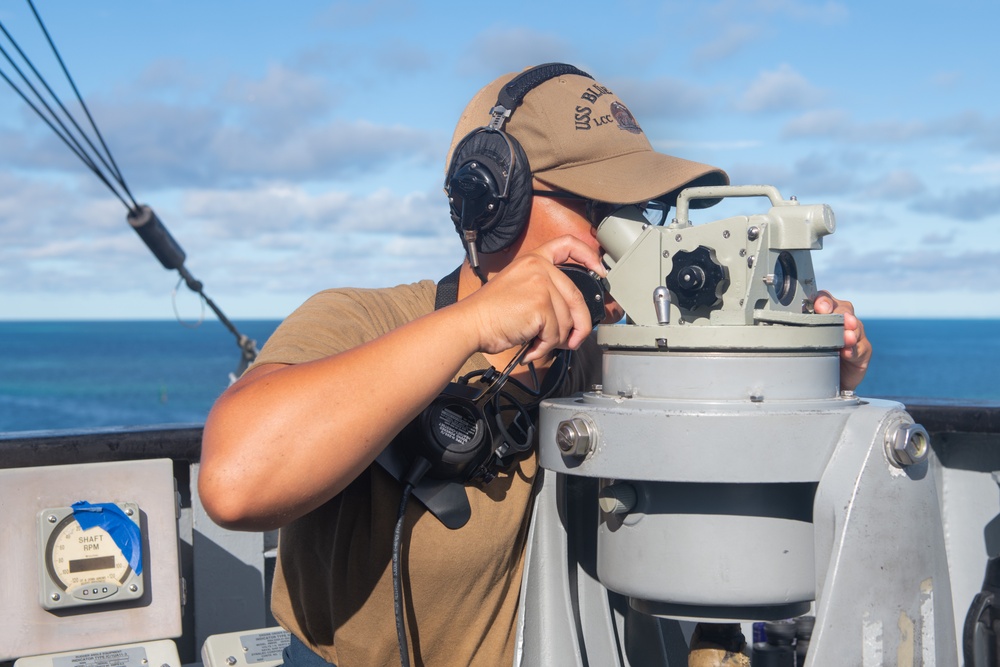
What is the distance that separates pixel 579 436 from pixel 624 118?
800 mm

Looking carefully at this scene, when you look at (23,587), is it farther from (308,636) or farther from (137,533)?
(308,636)

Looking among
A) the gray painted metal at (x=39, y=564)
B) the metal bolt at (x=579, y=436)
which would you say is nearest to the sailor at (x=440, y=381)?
the metal bolt at (x=579, y=436)

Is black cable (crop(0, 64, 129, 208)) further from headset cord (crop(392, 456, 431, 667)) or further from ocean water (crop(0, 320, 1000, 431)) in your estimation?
ocean water (crop(0, 320, 1000, 431))

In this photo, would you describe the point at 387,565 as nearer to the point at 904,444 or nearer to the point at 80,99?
the point at 904,444

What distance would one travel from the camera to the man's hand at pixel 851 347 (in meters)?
1.87

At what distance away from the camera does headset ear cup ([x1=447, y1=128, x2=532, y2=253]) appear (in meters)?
1.81

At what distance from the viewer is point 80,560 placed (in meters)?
2.30

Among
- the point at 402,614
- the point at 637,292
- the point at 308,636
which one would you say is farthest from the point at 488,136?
the point at 308,636

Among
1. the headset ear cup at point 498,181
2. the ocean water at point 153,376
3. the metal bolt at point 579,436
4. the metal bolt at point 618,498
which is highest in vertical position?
the headset ear cup at point 498,181

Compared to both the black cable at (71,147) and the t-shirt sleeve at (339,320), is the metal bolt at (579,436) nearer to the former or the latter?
the t-shirt sleeve at (339,320)

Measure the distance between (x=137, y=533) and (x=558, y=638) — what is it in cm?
118

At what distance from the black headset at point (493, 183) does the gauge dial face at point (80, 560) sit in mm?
1146

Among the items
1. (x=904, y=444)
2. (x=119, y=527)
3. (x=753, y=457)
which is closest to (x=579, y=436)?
(x=753, y=457)

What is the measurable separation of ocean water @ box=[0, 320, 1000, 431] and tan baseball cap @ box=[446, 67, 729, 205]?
3193cm
